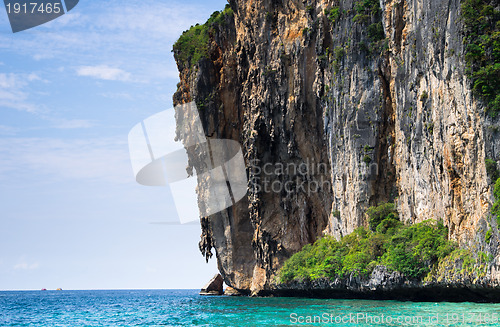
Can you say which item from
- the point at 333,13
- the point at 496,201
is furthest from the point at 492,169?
the point at 333,13

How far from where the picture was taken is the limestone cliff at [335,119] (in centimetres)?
2811

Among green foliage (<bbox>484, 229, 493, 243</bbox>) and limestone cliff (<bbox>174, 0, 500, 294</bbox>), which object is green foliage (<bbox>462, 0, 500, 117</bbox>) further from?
green foliage (<bbox>484, 229, 493, 243</bbox>)

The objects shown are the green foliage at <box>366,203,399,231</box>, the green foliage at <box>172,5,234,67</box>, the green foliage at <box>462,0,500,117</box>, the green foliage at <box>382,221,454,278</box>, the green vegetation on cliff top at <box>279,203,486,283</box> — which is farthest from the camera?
the green foliage at <box>172,5,234,67</box>

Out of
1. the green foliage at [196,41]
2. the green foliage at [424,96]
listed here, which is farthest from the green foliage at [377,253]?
the green foliage at [196,41]

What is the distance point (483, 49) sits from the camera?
2661 cm

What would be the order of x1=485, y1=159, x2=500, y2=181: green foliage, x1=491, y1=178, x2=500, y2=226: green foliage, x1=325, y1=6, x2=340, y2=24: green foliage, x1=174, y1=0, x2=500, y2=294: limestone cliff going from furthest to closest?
x1=325, y1=6, x2=340, y2=24: green foliage
x1=174, y1=0, x2=500, y2=294: limestone cliff
x1=485, y1=159, x2=500, y2=181: green foliage
x1=491, y1=178, x2=500, y2=226: green foliage

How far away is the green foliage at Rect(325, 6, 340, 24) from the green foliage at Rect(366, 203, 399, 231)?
14711 mm

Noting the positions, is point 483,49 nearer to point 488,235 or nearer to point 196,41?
point 488,235

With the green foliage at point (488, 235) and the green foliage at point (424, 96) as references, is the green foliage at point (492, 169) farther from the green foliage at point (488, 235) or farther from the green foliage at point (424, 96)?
the green foliage at point (424, 96)

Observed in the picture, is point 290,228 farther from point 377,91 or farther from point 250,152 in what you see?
point 377,91

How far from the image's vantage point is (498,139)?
968 inches

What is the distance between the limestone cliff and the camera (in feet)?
92.2

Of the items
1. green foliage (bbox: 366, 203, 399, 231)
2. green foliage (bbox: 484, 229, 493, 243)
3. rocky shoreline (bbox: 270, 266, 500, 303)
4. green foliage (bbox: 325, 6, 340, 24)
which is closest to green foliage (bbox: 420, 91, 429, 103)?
green foliage (bbox: 366, 203, 399, 231)

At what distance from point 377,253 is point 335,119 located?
42.1ft
